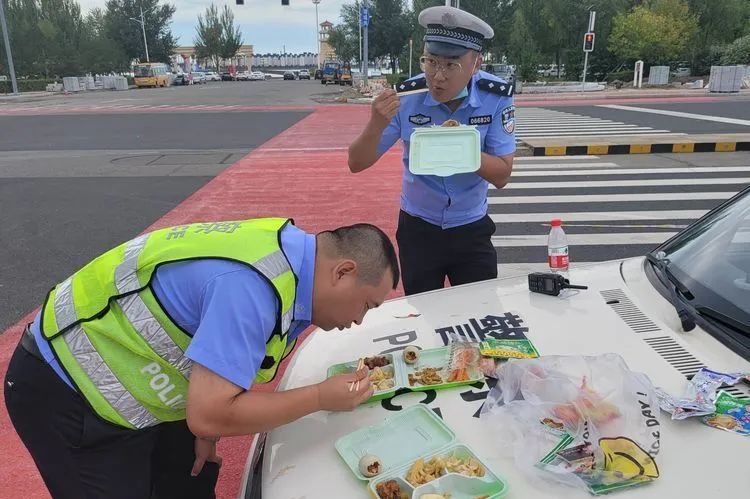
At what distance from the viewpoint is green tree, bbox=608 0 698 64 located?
35.7 meters

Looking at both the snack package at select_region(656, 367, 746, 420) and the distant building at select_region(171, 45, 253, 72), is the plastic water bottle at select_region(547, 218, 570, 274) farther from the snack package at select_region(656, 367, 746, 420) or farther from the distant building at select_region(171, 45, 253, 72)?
the distant building at select_region(171, 45, 253, 72)

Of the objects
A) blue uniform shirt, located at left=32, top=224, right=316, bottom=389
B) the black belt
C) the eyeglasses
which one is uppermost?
the eyeglasses

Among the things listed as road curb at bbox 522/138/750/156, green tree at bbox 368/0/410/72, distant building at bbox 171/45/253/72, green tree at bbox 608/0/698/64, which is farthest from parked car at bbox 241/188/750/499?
distant building at bbox 171/45/253/72

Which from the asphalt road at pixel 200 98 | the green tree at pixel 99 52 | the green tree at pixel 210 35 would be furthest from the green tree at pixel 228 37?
the asphalt road at pixel 200 98

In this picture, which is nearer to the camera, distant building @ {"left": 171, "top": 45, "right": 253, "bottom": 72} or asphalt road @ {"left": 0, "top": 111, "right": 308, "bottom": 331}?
asphalt road @ {"left": 0, "top": 111, "right": 308, "bottom": 331}

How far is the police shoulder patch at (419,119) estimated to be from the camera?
2725 millimetres

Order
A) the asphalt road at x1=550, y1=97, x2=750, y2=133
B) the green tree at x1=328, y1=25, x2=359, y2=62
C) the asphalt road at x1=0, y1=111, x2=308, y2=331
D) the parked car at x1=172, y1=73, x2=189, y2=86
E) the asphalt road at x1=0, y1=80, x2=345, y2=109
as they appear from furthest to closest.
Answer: the green tree at x1=328, y1=25, x2=359, y2=62, the parked car at x1=172, y1=73, x2=189, y2=86, the asphalt road at x1=0, y1=80, x2=345, y2=109, the asphalt road at x1=550, y1=97, x2=750, y2=133, the asphalt road at x1=0, y1=111, x2=308, y2=331

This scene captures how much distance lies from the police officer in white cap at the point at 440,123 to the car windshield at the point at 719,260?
81cm

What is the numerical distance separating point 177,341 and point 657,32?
4070 cm

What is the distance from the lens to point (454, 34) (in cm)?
248

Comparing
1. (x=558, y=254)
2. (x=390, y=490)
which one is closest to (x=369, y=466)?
(x=390, y=490)

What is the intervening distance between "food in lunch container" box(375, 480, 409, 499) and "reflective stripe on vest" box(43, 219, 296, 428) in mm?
405

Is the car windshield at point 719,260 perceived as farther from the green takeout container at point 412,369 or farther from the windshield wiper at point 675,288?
the green takeout container at point 412,369

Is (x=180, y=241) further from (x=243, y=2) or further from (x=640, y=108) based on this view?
(x=243, y=2)
